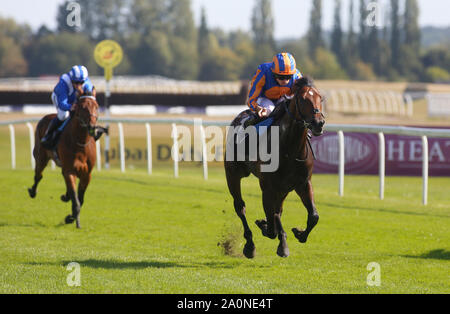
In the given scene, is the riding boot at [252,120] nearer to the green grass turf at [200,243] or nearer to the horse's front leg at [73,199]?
the green grass turf at [200,243]

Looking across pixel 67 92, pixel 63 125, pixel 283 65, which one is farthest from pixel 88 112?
pixel 283 65

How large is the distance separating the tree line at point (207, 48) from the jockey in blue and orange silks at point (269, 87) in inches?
2636

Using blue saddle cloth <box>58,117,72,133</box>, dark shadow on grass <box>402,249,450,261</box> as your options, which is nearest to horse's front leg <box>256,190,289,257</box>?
dark shadow on grass <box>402,249,450,261</box>

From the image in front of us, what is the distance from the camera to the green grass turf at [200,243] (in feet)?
20.9

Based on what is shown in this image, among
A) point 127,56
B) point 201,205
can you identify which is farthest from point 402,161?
point 127,56

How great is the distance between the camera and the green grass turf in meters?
6.38

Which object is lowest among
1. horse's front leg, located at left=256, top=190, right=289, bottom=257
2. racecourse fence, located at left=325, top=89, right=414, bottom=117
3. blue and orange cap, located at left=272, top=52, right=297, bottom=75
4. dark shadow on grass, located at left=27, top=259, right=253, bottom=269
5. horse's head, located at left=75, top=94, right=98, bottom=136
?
racecourse fence, located at left=325, top=89, right=414, bottom=117

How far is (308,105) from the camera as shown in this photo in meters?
6.50

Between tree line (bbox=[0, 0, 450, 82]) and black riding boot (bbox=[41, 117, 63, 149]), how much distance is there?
64953 mm

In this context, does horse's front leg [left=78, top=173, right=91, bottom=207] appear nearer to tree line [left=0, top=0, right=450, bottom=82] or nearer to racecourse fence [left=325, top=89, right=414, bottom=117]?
racecourse fence [left=325, top=89, right=414, bottom=117]

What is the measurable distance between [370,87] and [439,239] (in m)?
52.7

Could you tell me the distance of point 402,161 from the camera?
17078 mm

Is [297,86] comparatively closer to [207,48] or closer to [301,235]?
[301,235]
